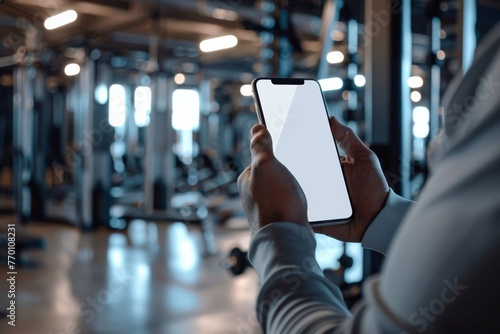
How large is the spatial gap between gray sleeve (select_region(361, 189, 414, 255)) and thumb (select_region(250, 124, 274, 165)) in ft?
0.92

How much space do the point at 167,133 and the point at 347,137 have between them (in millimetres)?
6636

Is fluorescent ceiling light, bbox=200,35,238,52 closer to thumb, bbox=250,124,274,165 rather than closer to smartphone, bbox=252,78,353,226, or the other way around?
smartphone, bbox=252,78,353,226

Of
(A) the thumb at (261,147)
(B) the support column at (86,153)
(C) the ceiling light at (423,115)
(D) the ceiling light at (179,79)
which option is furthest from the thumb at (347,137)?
(D) the ceiling light at (179,79)

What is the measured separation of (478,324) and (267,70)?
A: 3202 mm

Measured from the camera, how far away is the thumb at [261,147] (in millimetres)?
678

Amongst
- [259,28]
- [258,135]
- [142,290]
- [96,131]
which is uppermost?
Answer: [259,28]

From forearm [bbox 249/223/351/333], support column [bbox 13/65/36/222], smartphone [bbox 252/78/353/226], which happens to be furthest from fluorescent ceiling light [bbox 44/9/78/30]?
forearm [bbox 249/223/351/333]

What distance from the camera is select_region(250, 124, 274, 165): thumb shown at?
678mm

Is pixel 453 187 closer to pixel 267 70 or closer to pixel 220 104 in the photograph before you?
pixel 267 70

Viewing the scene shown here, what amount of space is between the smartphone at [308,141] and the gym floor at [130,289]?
2.35m

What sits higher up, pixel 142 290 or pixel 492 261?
pixel 492 261

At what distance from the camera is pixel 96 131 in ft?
22.0

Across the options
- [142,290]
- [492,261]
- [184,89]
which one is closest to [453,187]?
[492,261]

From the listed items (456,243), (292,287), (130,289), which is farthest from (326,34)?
(456,243)
